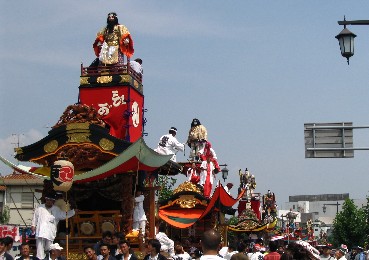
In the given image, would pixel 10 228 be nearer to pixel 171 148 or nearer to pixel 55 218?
pixel 171 148

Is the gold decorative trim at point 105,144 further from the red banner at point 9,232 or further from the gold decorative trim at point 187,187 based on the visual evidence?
the red banner at point 9,232

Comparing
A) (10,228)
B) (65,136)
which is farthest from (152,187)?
(10,228)

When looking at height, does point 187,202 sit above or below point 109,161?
below

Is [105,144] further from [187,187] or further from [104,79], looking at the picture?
[187,187]

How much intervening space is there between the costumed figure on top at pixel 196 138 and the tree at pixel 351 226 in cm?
5087

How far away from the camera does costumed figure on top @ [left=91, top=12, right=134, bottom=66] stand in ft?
68.4

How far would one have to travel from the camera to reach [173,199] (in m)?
24.5

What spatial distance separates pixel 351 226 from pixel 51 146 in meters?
59.6

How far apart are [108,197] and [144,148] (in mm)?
3079

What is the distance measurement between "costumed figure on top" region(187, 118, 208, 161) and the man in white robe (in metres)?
10.5

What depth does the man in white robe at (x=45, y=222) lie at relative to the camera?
50.8 feet

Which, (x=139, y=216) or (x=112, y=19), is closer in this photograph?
(x=139, y=216)

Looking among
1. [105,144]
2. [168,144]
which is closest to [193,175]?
[168,144]

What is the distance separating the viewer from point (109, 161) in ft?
55.5
